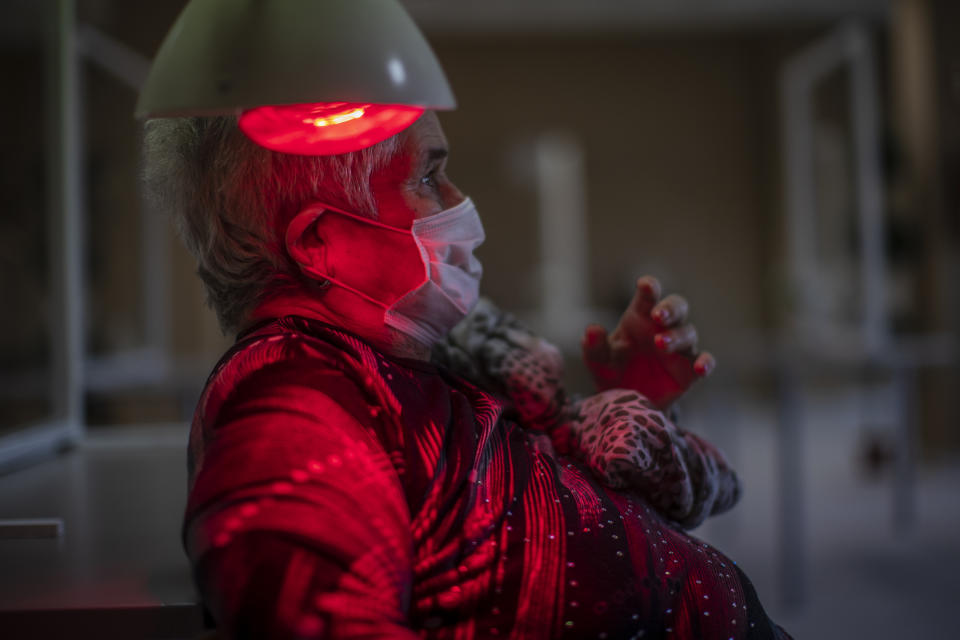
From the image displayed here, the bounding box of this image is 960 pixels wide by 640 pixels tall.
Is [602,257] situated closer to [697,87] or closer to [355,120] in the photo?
[697,87]

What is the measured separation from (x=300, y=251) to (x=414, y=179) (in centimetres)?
13

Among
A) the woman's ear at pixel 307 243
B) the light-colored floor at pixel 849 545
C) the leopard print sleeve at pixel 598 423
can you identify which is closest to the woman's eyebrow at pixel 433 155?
the woman's ear at pixel 307 243

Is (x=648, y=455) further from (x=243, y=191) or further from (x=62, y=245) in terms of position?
(x=62, y=245)

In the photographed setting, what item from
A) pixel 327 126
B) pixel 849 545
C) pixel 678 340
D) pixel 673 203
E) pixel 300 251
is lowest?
pixel 849 545

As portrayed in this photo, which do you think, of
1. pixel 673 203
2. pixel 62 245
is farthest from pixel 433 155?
pixel 673 203

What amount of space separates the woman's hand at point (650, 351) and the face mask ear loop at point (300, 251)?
0.29 meters

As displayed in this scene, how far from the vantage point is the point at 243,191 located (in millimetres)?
767

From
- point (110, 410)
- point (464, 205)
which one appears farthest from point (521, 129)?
point (464, 205)

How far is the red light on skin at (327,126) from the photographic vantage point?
0.73 metres

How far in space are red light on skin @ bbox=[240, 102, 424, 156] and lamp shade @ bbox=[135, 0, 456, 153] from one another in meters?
0.08

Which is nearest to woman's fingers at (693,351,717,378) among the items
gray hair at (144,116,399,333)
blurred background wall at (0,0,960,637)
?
gray hair at (144,116,399,333)

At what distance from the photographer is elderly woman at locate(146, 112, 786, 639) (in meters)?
0.59

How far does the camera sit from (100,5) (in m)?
3.84

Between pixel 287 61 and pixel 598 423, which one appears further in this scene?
pixel 598 423
